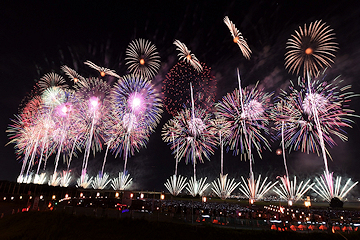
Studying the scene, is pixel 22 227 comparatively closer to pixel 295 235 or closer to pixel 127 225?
pixel 127 225

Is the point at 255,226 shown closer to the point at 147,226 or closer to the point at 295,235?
the point at 295,235

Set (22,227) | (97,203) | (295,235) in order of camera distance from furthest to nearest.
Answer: (97,203)
(22,227)
(295,235)

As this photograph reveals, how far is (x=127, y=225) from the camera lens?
26.7 metres

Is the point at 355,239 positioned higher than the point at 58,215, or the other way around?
the point at 58,215

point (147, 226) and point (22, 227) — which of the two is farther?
point (22, 227)

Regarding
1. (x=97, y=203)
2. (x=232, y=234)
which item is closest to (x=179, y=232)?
(x=232, y=234)

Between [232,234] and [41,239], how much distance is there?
24.0 meters

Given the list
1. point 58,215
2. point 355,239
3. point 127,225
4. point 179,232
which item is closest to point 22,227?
point 58,215

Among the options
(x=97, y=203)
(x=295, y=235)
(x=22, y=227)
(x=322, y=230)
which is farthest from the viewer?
(x=97, y=203)

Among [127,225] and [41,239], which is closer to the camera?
[41,239]

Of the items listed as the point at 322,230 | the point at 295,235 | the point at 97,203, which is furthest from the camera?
the point at 97,203

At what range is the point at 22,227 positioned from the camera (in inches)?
1124

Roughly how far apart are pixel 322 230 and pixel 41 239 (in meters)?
36.6

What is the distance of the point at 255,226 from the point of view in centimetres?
2730
